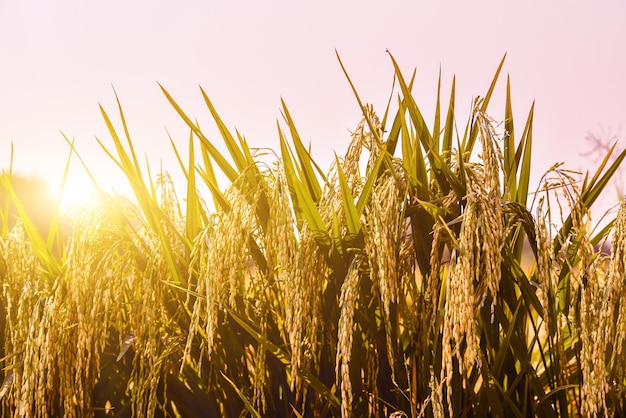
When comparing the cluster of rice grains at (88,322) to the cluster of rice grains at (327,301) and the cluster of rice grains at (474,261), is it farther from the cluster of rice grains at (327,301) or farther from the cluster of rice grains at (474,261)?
the cluster of rice grains at (474,261)

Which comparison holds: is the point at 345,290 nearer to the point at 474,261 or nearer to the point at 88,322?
the point at 474,261

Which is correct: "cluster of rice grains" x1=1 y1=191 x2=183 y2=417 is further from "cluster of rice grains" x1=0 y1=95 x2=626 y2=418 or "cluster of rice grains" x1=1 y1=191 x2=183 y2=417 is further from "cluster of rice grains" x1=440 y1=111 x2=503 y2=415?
"cluster of rice grains" x1=440 y1=111 x2=503 y2=415

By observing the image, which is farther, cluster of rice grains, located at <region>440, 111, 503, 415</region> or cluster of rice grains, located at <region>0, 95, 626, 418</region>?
cluster of rice grains, located at <region>0, 95, 626, 418</region>

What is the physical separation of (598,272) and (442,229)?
1.58 ft

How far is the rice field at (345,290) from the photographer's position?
169 cm

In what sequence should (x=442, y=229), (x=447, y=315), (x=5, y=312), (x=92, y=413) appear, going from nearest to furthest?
(x=447, y=315), (x=442, y=229), (x=92, y=413), (x=5, y=312)

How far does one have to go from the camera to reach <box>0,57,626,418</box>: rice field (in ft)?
5.55

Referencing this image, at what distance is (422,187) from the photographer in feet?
6.40

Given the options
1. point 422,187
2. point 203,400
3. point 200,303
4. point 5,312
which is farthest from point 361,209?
point 5,312

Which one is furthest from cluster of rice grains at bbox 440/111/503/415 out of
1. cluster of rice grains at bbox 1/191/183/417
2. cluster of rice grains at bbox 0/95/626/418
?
cluster of rice grains at bbox 1/191/183/417

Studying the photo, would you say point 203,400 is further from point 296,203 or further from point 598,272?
point 598,272

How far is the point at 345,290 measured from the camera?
171 cm

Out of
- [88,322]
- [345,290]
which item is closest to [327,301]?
[345,290]

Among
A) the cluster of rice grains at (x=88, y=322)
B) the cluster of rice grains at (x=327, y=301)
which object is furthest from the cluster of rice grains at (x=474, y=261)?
the cluster of rice grains at (x=88, y=322)
